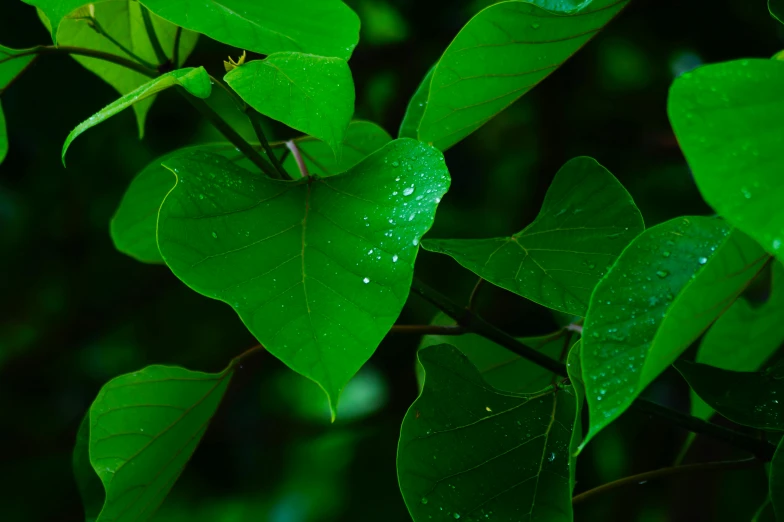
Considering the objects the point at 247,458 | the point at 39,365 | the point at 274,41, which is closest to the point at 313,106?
the point at 274,41

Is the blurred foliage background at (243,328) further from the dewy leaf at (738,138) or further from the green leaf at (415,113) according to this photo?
the dewy leaf at (738,138)

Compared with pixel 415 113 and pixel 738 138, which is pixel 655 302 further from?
pixel 415 113

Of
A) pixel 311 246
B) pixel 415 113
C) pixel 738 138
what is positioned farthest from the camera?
pixel 415 113

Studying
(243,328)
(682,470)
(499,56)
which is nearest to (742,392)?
(682,470)

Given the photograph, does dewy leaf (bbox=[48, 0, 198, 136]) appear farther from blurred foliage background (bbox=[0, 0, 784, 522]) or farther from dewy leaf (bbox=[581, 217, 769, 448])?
blurred foliage background (bbox=[0, 0, 784, 522])

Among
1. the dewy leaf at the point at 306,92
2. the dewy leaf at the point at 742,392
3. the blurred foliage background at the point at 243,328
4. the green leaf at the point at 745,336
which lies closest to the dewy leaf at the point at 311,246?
the dewy leaf at the point at 306,92

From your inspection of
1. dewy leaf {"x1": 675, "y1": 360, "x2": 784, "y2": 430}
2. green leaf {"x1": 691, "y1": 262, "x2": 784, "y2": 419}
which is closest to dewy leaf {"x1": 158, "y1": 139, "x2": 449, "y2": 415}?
dewy leaf {"x1": 675, "y1": 360, "x2": 784, "y2": 430}
